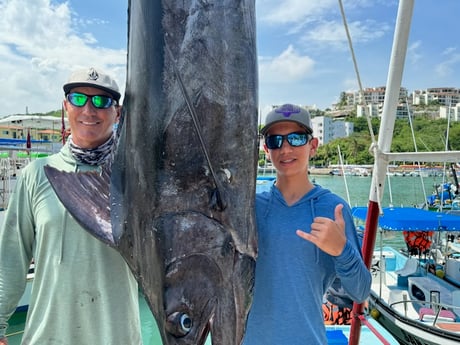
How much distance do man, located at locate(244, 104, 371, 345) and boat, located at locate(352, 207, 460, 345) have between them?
399 centimetres

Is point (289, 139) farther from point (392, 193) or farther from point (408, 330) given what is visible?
point (392, 193)

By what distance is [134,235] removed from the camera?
4.09ft

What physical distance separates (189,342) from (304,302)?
0.51 m

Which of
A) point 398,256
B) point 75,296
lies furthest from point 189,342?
point 398,256

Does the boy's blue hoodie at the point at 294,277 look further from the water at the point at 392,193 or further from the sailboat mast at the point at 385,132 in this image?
the water at the point at 392,193

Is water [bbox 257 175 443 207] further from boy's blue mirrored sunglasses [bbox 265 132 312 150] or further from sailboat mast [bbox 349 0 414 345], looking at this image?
boy's blue mirrored sunglasses [bbox 265 132 312 150]

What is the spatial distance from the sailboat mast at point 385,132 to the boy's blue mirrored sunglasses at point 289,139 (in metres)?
0.82

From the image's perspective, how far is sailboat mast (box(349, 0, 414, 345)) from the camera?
2.04 m

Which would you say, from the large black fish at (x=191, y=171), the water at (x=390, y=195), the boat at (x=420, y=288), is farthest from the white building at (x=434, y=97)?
the large black fish at (x=191, y=171)

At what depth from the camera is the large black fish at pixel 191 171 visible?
3.71ft

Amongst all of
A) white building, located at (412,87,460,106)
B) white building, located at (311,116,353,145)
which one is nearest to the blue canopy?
white building, located at (311,116,353,145)

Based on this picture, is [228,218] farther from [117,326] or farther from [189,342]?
[117,326]

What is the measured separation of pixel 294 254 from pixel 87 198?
762 millimetres

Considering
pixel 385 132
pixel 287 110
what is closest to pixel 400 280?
pixel 385 132
